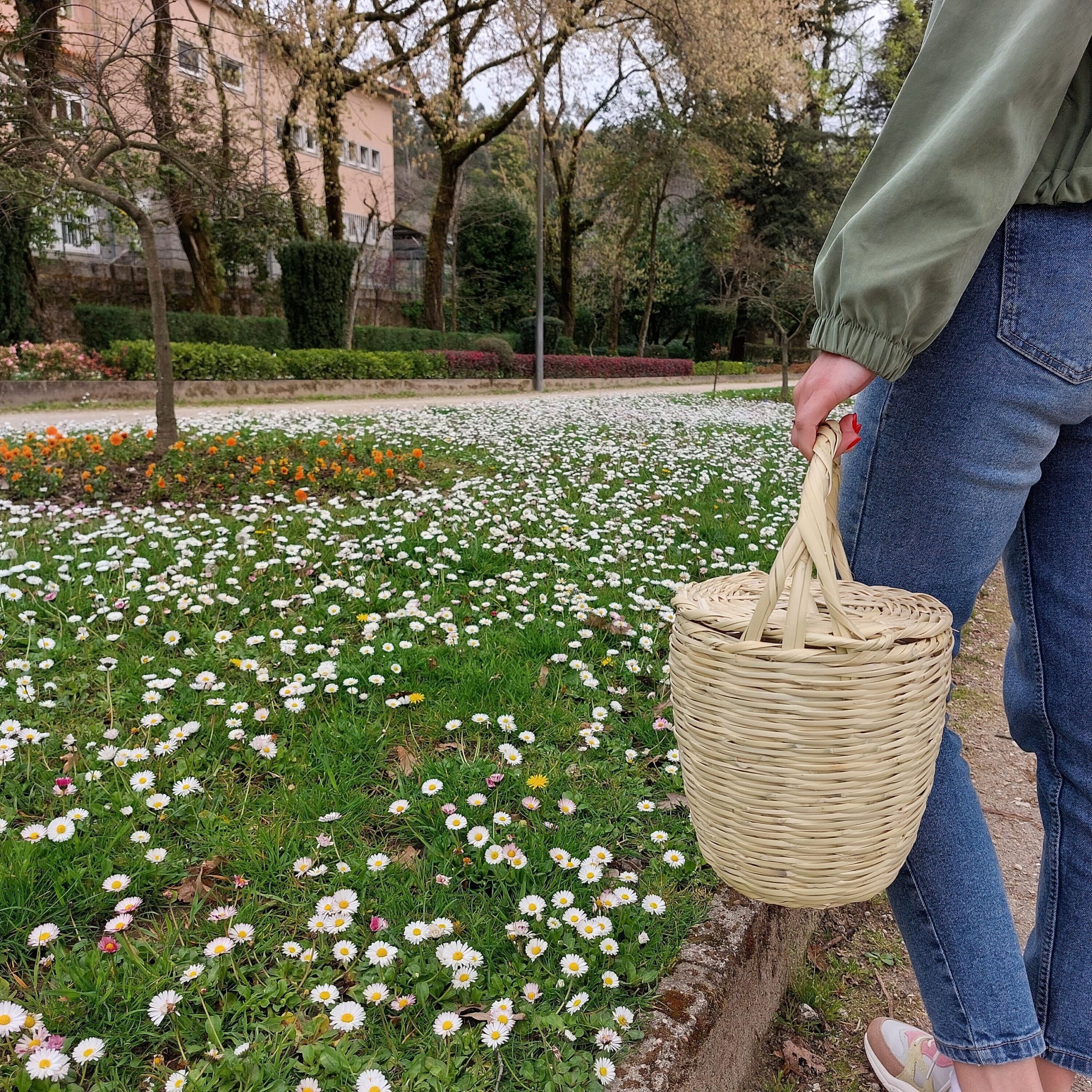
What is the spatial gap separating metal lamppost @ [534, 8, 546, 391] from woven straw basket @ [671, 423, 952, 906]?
52.2ft

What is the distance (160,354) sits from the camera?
538 centimetres

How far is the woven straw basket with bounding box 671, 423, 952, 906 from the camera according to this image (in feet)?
3.21

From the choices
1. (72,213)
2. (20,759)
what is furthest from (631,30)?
(20,759)

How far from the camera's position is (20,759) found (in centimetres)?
197

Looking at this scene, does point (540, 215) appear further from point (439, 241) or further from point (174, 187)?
point (174, 187)

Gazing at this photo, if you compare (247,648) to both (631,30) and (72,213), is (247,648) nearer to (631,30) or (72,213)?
(72,213)

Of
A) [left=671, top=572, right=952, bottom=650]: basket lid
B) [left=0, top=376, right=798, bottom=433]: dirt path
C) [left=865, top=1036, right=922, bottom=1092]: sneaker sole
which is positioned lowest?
[left=865, top=1036, right=922, bottom=1092]: sneaker sole

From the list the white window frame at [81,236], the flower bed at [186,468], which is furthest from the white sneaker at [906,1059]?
the white window frame at [81,236]

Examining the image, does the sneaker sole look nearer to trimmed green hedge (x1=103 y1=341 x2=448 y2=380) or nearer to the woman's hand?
the woman's hand

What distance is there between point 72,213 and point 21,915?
15573 mm

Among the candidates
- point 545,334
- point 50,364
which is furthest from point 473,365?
point 50,364

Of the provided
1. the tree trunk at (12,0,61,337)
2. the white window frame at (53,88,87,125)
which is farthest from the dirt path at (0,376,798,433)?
the white window frame at (53,88,87,125)

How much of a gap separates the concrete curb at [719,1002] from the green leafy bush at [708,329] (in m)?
31.9

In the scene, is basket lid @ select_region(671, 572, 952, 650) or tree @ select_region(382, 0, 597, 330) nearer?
basket lid @ select_region(671, 572, 952, 650)
